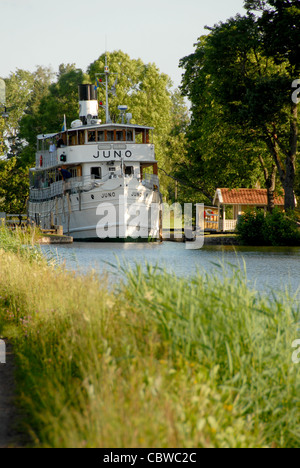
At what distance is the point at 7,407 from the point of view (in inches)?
261

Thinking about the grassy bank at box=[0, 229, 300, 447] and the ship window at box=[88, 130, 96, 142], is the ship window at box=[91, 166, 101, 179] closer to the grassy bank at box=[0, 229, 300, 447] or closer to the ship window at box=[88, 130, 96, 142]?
the ship window at box=[88, 130, 96, 142]

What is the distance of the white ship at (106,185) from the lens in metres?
40.5

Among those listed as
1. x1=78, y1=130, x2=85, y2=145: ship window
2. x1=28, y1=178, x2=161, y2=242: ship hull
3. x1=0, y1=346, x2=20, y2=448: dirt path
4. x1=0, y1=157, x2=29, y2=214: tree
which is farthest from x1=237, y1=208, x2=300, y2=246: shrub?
x1=0, y1=346, x2=20, y2=448: dirt path

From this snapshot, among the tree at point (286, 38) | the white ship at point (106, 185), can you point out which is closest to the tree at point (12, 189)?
the white ship at point (106, 185)

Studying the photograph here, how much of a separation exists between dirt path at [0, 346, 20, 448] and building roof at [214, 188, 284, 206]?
152 feet

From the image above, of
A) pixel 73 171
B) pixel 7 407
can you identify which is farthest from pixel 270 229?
pixel 7 407

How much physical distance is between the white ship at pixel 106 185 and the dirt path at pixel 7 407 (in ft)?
105

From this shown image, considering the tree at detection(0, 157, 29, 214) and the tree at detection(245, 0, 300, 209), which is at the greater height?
the tree at detection(245, 0, 300, 209)

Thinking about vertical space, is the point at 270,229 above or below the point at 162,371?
above

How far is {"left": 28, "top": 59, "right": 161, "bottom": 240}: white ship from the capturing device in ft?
133

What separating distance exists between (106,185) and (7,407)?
111 feet

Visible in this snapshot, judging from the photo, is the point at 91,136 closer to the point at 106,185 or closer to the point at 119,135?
the point at 119,135

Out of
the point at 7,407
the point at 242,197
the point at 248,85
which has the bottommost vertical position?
the point at 7,407

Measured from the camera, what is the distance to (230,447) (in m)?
5.06
